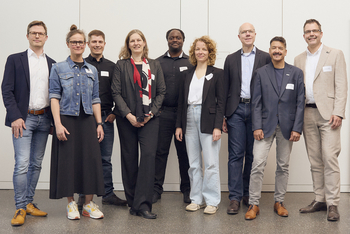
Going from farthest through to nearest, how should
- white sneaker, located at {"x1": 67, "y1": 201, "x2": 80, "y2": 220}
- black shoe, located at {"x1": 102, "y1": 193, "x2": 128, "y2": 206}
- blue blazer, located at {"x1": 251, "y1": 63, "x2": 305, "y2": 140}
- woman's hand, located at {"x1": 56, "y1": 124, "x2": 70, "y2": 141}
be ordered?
1. black shoe, located at {"x1": 102, "y1": 193, "x2": 128, "y2": 206}
2. blue blazer, located at {"x1": 251, "y1": 63, "x2": 305, "y2": 140}
3. white sneaker, located at {"x1": 67, "y1": 201, "x2": 80, "y2": 220}
4. woman's hand, located at {"x1": 56, "y1": 124, "x2": 70, "y2": 141}

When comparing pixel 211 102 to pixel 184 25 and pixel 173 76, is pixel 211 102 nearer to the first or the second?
pixel 173 76

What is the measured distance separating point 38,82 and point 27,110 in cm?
29

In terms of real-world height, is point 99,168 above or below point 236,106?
Result: below

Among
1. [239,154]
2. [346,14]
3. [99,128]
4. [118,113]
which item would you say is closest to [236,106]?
[239,154]

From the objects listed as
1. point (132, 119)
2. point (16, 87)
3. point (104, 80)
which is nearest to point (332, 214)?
point (132, 119)

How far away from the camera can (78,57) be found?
9.89 feet

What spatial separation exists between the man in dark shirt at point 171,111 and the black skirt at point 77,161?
93cm

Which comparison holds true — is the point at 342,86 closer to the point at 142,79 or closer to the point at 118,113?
the point at 142,79

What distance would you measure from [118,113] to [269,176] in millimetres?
2414

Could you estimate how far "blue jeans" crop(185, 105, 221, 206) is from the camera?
320 centimetres

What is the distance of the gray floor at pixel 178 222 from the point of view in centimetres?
269

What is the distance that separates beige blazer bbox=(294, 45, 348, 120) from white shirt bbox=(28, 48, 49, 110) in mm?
2725

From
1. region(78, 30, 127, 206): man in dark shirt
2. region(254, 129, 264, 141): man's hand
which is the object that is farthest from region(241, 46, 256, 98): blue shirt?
region(78, 30, 127, 206): man in dark shirt

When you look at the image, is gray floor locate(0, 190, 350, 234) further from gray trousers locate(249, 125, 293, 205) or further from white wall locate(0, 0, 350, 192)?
white wall locate(0, 0, 350, 192)
